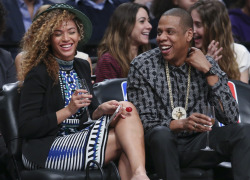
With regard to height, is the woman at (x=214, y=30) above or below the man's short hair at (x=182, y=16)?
below

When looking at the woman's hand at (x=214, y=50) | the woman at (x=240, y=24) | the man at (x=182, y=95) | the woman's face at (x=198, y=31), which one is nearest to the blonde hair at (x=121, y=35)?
the woman's face at (x=198, y=31)

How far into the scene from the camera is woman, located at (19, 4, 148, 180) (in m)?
3.49

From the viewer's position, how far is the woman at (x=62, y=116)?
3494 mm

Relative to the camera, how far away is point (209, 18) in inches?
198

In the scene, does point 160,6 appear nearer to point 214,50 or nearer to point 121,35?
point 121,35

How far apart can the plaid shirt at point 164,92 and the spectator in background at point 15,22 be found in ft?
6.14

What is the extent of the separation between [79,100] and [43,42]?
22.7 inches

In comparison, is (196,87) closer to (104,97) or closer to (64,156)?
(104,97)

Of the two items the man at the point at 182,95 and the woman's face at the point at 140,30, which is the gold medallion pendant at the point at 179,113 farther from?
the woman's face at the point at 140,30

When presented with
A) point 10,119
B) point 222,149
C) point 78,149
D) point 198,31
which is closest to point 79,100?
point 78,149

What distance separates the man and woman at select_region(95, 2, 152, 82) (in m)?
0.96

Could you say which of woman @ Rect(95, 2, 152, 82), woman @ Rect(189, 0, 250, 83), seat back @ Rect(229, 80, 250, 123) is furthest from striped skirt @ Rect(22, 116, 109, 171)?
woman @ Rect(189, 0, 250, 83)

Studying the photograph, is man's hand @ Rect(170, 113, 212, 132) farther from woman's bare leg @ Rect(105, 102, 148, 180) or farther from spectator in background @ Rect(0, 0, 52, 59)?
spectator in background @ Rect(0, 0, 52, 59)

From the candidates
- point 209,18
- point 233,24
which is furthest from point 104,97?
point 233,24
